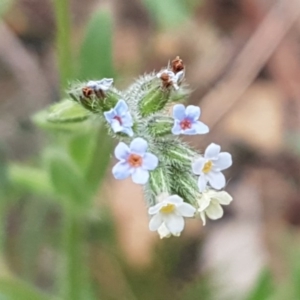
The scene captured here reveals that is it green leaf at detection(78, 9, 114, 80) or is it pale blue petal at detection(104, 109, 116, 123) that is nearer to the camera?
pale blue petal at detection(104, 109, 116, 123)

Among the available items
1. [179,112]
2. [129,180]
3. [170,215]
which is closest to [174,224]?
[170,215]

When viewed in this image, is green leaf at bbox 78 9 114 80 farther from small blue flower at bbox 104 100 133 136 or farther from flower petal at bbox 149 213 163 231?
flower petal at bbox 149 213 163 231

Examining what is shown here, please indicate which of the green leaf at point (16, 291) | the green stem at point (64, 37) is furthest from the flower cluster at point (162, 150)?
the green leaf at point (16, 291)

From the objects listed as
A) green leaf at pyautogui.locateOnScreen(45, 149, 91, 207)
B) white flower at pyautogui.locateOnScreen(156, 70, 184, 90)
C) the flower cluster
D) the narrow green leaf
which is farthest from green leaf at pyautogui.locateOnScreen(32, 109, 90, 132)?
white flower at pyautogui.locateOnScreen(156, 70, 184, 90)

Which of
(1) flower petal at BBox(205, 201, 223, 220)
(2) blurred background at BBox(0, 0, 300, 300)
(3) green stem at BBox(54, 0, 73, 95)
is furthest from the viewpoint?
(2) blurred background at BBox(0, 0, 300, 300)

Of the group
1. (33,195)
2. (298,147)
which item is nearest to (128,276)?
(33,195)
